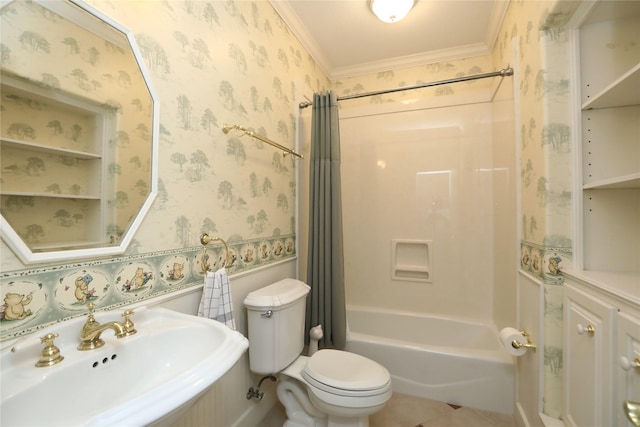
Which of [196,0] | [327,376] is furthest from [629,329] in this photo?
[196,0]

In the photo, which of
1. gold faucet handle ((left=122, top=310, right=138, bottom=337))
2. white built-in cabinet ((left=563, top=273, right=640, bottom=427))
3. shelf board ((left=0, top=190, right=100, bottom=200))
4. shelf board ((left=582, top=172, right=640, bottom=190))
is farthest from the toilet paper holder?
shelf board ((left=0, top=190, right=100, bottom=200))

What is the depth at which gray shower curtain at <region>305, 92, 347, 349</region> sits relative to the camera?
181 cm

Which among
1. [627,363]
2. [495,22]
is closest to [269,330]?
[627,363]

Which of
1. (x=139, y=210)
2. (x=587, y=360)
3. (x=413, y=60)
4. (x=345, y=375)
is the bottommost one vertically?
(x=345, y=375)

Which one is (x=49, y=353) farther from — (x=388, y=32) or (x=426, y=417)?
(x=388, y=32)

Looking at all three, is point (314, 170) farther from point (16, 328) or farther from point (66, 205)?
point (16, 328)

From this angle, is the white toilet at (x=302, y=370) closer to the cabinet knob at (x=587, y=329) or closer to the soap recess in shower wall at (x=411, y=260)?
the cabinet knob at (x=587, y=329)

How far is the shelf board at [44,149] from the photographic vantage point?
665mm

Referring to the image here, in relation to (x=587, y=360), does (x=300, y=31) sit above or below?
above

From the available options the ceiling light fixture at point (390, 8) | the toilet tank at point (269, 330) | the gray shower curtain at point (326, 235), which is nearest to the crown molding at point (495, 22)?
the ceiling light fixture at point (390, 8)

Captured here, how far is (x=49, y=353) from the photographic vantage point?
65 centimetres

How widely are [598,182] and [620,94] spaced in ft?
1.06

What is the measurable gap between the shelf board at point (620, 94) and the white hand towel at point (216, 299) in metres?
1.59

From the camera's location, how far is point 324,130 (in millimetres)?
1854
